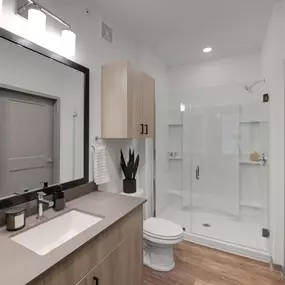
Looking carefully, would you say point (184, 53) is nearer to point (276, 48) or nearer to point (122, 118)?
point (276, 48)

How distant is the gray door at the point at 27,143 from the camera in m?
1.29

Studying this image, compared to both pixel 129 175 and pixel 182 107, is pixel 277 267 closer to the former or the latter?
pixel 129 175

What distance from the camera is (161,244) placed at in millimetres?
1921

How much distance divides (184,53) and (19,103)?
2.48 metres

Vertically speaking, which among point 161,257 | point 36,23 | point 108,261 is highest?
point 36,23

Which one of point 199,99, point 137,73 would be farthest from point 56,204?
point 199,99

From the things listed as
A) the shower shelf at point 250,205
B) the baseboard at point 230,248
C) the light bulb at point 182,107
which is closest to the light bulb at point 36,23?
the light bulb at point 182,107

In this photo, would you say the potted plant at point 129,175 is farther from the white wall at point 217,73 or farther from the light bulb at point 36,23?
the white wall at point 217,73

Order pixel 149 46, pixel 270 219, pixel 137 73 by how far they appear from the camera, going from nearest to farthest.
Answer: pixel 137 73 < pixel 270 219 < pixel 149 46

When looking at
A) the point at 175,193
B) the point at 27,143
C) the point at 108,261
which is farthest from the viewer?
the point at 175,193

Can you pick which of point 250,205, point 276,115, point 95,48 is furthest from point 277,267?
point 95,48

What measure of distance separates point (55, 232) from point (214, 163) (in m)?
2.64

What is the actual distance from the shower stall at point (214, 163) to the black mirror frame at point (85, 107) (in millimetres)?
1413

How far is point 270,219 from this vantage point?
2.25 metres
